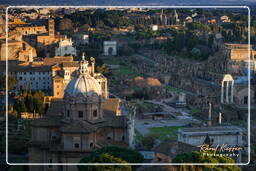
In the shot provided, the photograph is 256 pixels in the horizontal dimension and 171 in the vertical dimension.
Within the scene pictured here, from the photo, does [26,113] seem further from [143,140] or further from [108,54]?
[108,54]

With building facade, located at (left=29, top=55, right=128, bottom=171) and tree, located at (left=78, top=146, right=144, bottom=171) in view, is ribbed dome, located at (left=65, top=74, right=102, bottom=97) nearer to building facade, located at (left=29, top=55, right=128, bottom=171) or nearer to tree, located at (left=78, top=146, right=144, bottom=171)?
building facade, located at (left=29, top=55, right=128, bottom=171)

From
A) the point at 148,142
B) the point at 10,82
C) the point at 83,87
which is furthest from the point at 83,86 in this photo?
the point at 10,82

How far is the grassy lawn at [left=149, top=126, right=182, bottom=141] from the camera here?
15.9m

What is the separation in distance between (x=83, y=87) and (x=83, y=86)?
2cm

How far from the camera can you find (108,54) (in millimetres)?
24594

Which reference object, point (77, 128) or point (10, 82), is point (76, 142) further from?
point (10, 82)

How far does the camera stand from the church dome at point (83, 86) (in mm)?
14594

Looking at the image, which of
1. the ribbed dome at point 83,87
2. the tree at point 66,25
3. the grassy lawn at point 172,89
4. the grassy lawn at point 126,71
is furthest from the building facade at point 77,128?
the grassy lawn at point 126,71

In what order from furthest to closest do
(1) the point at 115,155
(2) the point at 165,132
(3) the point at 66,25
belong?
1. (3) the point at 66,25
2. (2) the point at 165,132
3. (1) the point at 115,155

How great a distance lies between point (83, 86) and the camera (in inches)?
576

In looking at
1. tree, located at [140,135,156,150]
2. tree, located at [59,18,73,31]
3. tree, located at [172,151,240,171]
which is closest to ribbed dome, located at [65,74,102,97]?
tree, located at [140,135,156,150]

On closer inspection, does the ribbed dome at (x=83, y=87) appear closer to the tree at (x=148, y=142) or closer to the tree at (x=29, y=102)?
the tree at (x=148, y=142)

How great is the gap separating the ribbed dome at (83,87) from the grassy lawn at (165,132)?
1.65m

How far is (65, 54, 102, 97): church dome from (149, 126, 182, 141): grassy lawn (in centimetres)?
166
